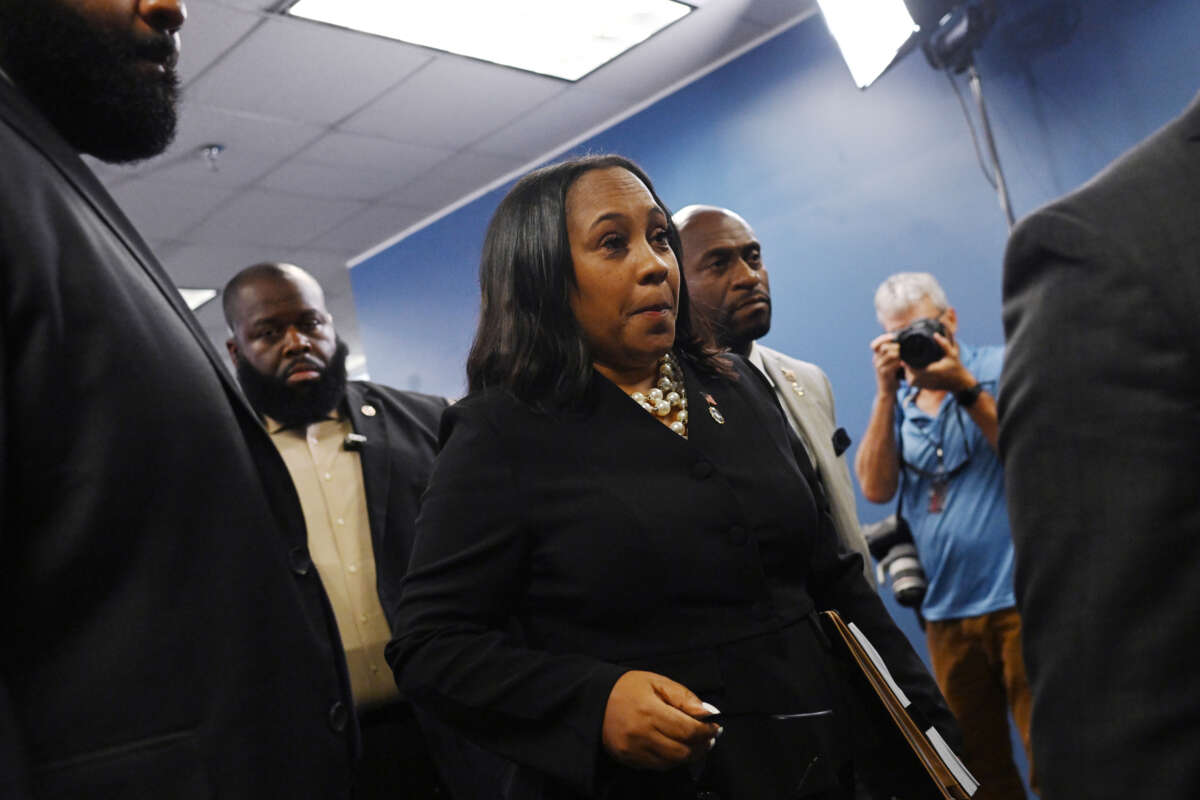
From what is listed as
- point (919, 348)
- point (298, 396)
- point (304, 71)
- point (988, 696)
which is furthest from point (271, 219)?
point (988, 696)

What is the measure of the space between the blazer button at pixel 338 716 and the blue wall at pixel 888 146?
3156 millimetres

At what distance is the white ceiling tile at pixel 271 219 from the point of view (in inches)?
218

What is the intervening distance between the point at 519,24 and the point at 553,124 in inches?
40.4

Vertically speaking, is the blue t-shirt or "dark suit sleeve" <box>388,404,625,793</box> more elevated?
"dark suit sleeve" <box>388,404,625,793</box>

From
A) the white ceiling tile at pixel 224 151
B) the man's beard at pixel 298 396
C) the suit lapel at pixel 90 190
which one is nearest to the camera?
the suit lapel at pixel 90 190

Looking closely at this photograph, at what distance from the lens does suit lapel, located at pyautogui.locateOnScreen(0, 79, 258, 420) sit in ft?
3.16

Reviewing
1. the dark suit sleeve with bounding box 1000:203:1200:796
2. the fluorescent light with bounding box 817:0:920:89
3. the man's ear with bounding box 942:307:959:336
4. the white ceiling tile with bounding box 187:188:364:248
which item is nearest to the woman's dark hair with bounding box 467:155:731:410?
the dark suit sleeve with bounding box 1000:203:1200:796

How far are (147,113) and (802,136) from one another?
3561mm

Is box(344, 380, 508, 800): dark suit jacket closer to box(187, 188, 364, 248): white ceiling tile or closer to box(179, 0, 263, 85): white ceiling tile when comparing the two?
box(179, 0, 263, 85): white ceiling tile

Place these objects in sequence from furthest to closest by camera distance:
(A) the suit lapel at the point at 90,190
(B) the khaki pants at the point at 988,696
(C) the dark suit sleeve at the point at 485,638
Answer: (B) the khaki pants at the point at 988,696, (C) the dark suit sleeve at the point at 485,638, (A) the suit lapel at the point at 90,190

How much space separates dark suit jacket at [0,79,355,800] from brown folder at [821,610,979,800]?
24.2 inches

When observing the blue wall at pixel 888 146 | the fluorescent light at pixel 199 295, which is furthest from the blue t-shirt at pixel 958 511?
the fluorescent light at pixel 199 295

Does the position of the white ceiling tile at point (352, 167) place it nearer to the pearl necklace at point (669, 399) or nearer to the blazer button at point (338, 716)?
the pearl necklace at point (669, 399)

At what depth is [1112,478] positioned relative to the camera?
57 cm
